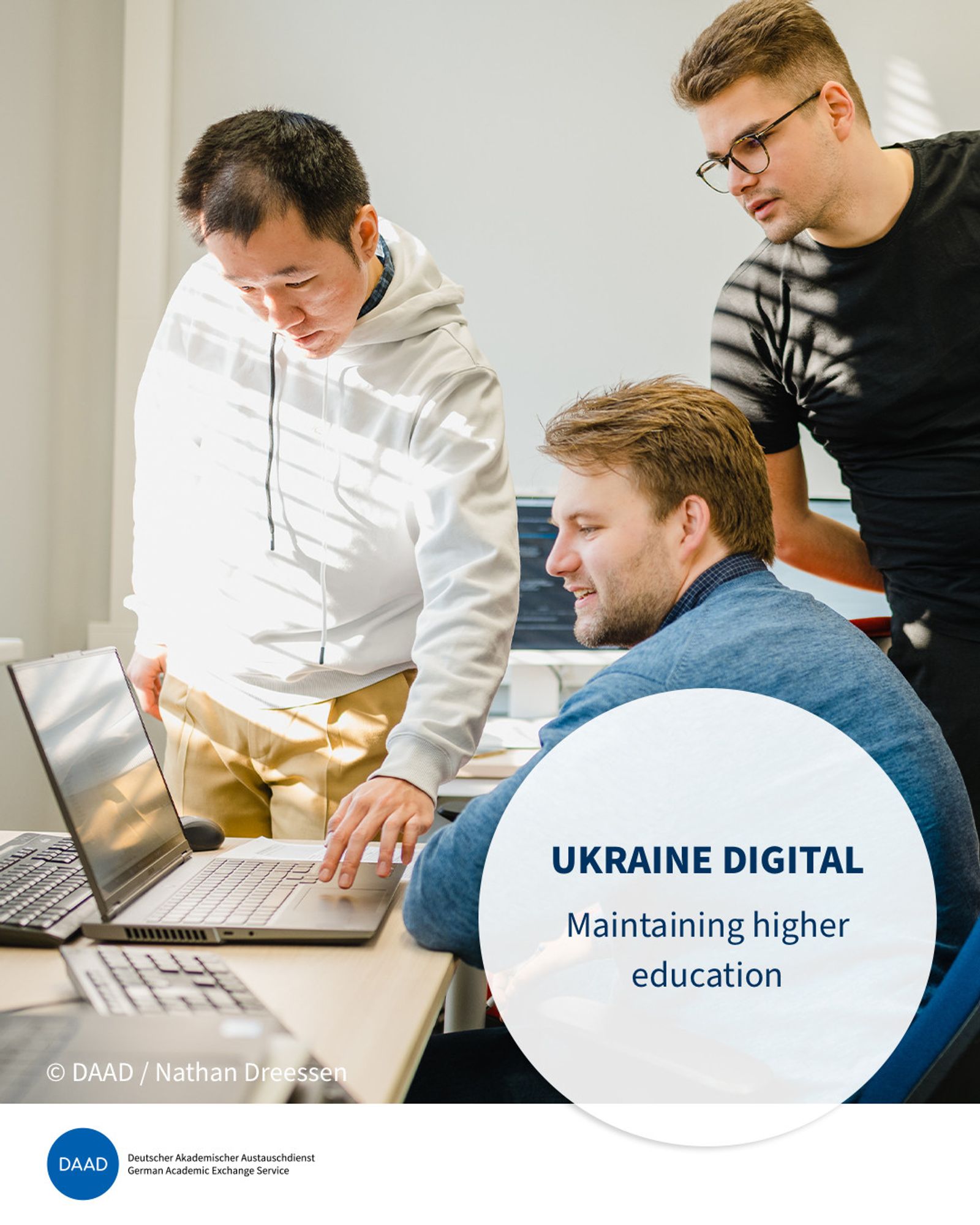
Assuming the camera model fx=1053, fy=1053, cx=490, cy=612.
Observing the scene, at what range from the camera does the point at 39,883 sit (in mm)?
899

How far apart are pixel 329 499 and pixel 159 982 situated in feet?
2.22

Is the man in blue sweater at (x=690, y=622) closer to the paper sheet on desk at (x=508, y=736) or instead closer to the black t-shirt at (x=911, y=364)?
the black t-shirt at (x=911, y=364)

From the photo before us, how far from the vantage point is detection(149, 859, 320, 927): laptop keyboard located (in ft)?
2.65

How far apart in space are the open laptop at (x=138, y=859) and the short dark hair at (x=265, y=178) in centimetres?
47

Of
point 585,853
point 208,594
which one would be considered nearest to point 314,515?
point 208,594

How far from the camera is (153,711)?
1.40m

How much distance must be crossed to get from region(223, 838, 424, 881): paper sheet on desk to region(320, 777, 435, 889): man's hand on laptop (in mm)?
69

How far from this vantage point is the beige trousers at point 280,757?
4.09 ft

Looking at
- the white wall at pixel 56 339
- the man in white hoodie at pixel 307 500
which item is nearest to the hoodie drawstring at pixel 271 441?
the man in white hoodie at pixel 307 500

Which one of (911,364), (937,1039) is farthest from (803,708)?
(911,364)
